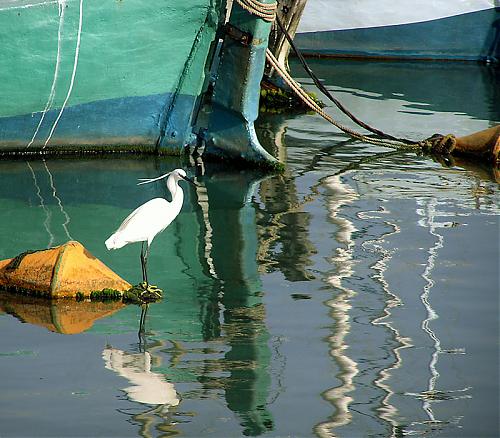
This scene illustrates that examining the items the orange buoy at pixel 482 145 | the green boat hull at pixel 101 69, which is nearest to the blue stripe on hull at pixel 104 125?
the green boat hull at pixel 101 69

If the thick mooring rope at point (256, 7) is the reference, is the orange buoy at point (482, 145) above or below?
below

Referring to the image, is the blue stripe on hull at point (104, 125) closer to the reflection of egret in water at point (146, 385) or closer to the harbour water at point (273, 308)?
the harbour water at point (273, 308)

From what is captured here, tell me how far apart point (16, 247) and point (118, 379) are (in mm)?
2390

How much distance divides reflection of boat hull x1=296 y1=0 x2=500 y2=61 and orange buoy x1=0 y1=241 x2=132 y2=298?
1134cm

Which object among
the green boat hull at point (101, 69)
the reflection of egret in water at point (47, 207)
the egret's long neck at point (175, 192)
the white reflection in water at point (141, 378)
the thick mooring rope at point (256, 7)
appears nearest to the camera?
the white reflection in water at point (141, 378)

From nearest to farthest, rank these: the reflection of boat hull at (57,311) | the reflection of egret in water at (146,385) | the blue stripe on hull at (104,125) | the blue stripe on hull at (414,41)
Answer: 1. the reflection of egret in water at (146,385)
2. the reflection of boat hull at (57,311)
3. the blue stripe on hull at (104,125)
4. the blue stripe on hull at (414,41)

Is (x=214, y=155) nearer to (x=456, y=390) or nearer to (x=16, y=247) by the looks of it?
(x=16, y=247)

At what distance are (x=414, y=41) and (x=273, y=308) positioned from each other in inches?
462

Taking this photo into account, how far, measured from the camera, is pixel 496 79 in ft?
53.0

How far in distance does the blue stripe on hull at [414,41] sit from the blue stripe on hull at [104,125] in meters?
7.53

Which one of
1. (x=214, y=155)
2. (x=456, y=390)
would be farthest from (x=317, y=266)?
(x=214, y=155)

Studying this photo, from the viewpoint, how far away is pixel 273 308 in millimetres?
6551

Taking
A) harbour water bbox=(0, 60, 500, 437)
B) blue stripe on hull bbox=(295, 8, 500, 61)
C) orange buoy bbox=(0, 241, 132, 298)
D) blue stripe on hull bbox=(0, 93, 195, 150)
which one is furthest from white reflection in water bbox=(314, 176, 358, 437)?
blue stripe on hull bbox=(295, 8, 500, 61)

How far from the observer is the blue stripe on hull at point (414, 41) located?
17328mm
